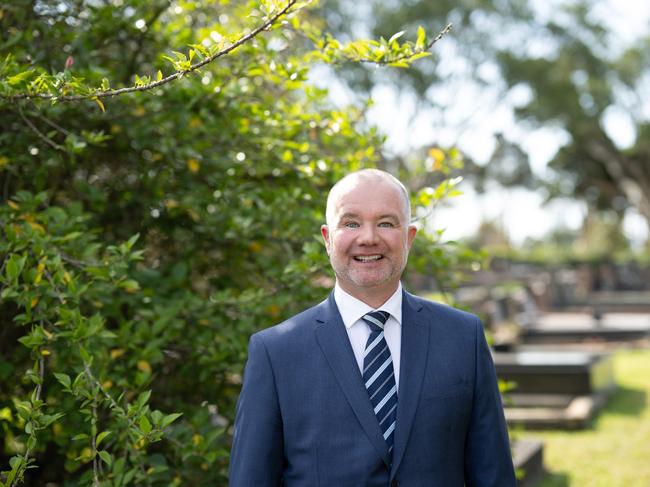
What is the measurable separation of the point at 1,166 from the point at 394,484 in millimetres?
2328

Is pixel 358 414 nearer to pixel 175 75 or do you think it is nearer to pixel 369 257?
pixel 369 257

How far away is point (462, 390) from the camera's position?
88.1 inches

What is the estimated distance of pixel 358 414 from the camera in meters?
2.13

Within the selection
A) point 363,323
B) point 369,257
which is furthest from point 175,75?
point 363,323

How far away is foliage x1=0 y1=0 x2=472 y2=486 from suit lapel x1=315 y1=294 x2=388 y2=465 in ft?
3.43

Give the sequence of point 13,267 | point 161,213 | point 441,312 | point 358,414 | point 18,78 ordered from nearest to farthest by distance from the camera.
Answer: point 358,414 → point 441,312 → point 18,78 → point 13,267 → point 161,213

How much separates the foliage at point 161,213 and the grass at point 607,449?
9.81 feet

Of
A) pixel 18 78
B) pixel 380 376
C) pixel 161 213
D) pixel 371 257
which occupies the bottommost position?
pixel 380 376

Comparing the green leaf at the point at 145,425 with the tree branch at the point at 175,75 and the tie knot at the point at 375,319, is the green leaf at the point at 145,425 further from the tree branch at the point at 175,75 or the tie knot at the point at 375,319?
the tree branch at the point at 175,75

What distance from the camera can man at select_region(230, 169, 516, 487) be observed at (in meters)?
2.14

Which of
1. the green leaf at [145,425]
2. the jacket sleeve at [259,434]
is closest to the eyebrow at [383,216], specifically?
the jacket sleeve at [259,434]

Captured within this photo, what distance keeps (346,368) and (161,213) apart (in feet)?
7.39

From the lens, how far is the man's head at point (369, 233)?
2189 mm

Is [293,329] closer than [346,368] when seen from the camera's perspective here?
No
